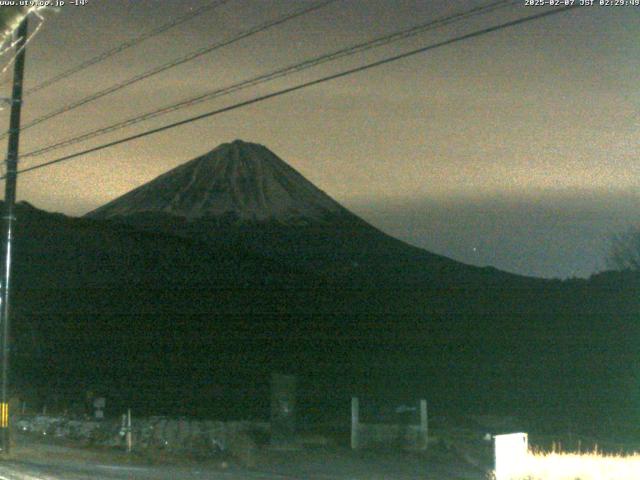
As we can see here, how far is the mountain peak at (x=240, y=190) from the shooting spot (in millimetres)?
144875

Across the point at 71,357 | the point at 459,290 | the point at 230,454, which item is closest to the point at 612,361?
the point at 459,290

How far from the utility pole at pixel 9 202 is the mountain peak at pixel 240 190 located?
124 metres

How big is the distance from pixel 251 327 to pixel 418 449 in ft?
145

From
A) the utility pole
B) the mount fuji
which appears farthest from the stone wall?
the mount fuji

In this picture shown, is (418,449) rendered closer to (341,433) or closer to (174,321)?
(341,433)

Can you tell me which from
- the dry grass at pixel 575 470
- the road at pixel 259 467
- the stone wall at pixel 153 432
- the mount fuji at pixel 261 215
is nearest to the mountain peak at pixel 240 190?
the mount fuji at pixel 261 215

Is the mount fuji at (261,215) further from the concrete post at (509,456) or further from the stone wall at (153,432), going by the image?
the concrete post at (509,456)

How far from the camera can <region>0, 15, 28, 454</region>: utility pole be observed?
16859 mm

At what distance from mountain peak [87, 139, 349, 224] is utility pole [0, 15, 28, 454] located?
124 meters

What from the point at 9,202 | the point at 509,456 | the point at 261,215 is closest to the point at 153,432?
the point at 9,202

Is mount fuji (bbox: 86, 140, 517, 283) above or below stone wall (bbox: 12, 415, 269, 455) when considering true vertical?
above

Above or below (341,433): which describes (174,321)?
above

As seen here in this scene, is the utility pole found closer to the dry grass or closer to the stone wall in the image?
the stone wall

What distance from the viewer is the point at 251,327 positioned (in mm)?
63656
